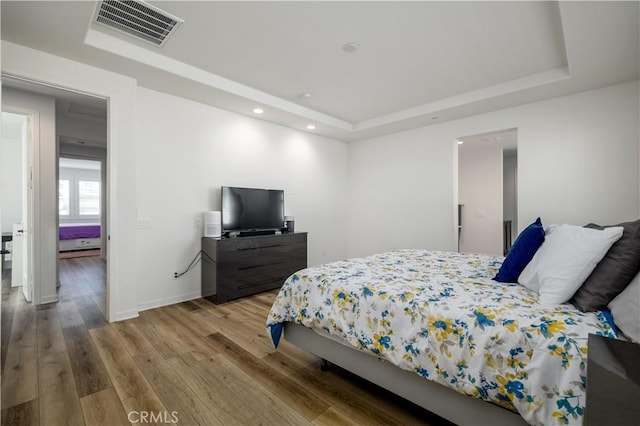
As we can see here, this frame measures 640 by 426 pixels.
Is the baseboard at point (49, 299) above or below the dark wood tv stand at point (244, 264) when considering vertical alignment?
below

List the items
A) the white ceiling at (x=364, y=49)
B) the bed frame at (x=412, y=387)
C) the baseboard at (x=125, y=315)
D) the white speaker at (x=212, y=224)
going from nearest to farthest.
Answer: the bed frame at (x=412, y=387) < the white ceiling at (x=364, y=49) < the baseboard at (x=125, y=315) < the white speaker at (x=212, y=224)

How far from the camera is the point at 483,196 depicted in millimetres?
6516

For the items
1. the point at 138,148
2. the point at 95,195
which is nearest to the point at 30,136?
the point at 138,148

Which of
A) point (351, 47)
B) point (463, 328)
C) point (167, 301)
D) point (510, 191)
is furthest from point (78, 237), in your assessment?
point (510, 191)

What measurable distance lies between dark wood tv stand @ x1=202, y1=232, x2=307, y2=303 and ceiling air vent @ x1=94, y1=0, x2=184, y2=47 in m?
2.14

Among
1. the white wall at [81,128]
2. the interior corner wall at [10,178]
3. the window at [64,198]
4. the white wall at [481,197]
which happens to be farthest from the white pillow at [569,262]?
the window at [64,198]

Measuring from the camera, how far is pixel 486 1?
216 centimetres

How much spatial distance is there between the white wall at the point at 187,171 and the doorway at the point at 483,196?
3760 millimetres

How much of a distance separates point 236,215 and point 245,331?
1708mm

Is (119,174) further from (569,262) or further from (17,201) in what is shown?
(17,201)

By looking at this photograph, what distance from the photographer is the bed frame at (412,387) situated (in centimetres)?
140

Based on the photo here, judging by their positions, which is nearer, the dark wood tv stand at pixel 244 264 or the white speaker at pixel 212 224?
the dark wood tv stand at pixel 244 264

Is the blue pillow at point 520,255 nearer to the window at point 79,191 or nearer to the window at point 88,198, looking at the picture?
the window at point 79,191

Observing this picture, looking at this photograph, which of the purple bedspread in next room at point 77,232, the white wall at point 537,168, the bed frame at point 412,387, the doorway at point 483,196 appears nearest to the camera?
the bed frame at point 412,387
